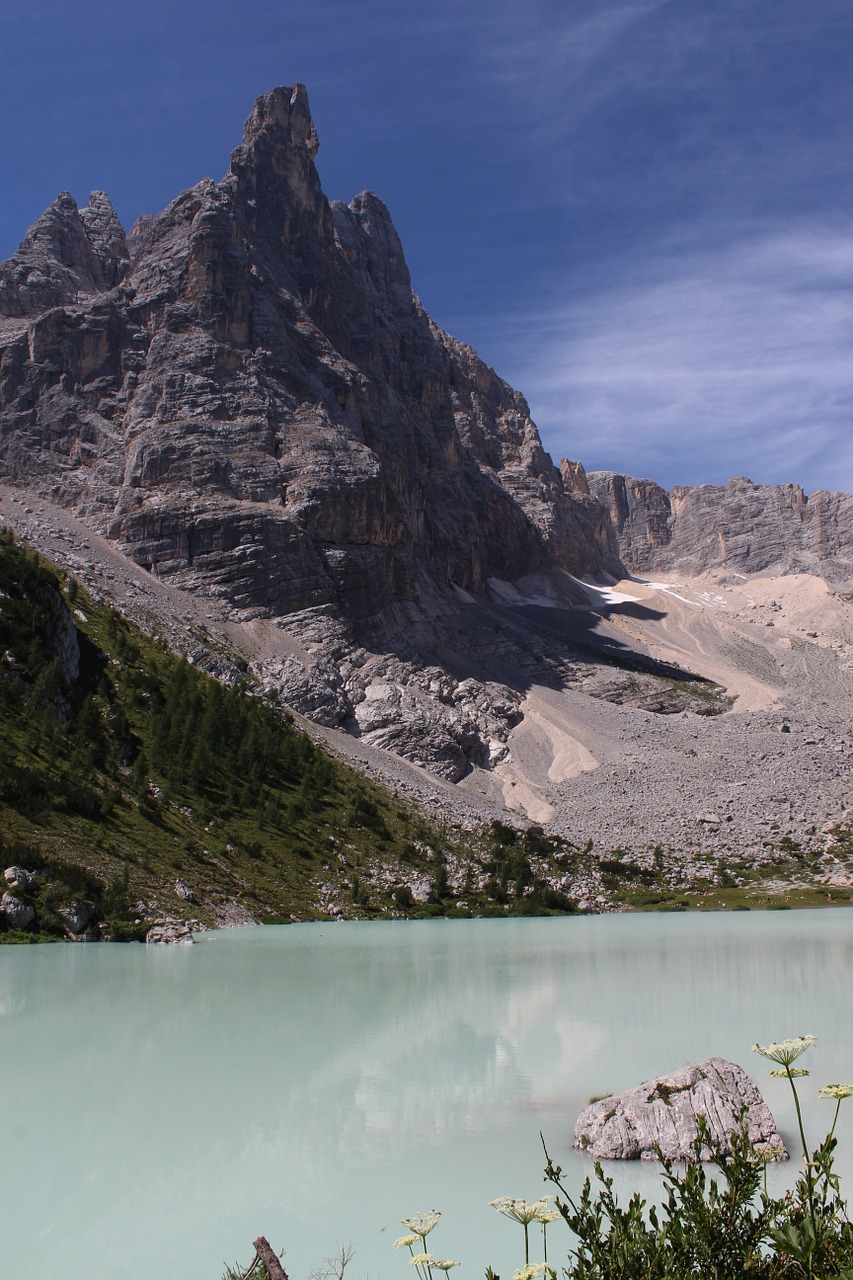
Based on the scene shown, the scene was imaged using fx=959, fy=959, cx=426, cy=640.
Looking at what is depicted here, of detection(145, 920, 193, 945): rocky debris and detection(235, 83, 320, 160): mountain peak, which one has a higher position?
detection(235, 83, 320, 160): mountain peak

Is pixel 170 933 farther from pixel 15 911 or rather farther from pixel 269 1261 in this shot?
pixel 269 1261

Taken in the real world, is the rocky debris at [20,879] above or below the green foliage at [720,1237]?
below

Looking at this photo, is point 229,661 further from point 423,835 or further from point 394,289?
point 394,289

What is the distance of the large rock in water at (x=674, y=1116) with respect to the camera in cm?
1077

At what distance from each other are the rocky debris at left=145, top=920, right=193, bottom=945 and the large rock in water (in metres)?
27.7

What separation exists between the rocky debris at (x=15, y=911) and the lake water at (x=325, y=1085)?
4.55m

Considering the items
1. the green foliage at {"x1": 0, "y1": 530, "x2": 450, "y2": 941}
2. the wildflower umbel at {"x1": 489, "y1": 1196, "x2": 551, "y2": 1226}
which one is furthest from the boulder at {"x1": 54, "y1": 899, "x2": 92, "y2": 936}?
the wildflower umbel at {"x1": 489, "y1": 1196, "x2": 551, "y2": 1226}

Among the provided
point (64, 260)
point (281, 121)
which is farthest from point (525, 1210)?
point (281, 121)

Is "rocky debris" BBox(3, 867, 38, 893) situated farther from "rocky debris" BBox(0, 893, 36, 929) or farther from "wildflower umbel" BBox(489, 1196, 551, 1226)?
"wildflower umbel" BBox(489, 1196, 551, 1226)

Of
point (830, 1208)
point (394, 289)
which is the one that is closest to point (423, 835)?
point (830, 1208)

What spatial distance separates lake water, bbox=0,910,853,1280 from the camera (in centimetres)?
898

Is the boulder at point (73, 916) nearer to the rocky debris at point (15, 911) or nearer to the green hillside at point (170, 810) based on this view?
the green hillside at point (170, 810)

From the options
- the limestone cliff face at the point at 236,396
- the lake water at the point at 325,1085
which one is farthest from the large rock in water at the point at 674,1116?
the limestone cliff face at the point at 236,396

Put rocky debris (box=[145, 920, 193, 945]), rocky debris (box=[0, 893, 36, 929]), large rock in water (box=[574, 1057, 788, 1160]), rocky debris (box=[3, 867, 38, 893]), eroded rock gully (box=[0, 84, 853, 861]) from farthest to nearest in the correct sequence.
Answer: eroded rock gully (box=[0, 84, 853, 861])
rocky debris (box=[145, 920, 193, 945])
rocky debris (box=[3, 867, 38, 893])
rocky debris (box=[0, 893, 36, 929])
large rock in water (box=[574, 1057, 788, 1160])
